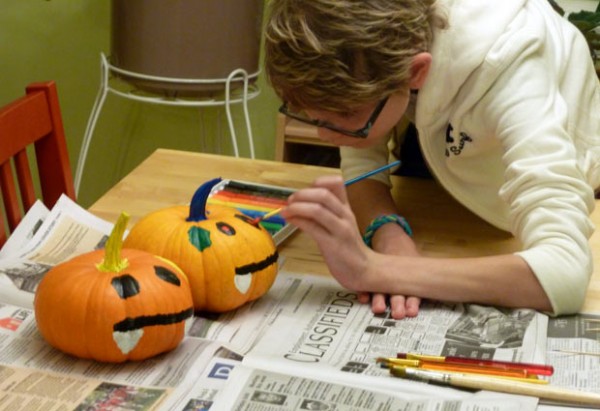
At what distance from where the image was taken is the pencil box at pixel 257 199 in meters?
1.26

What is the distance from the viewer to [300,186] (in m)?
1.48

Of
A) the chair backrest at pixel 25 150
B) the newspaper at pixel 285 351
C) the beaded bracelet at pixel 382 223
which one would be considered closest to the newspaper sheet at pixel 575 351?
the newspaper at pixel 285 351

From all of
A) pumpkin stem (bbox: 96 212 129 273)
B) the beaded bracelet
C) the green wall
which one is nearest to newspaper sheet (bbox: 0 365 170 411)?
pumpkin stem (bbox: 96 212 129 273)

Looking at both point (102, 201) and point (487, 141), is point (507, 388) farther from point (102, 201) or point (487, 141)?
point (102, 201)

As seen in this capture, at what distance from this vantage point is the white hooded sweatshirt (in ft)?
3.46

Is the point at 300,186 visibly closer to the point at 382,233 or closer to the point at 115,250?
the point at 382,233

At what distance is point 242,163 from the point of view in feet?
5.10

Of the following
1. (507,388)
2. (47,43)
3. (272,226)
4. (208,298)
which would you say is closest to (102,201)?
(272,226)

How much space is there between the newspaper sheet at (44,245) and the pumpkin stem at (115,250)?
15 centimetres

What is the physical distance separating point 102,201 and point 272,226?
0.92ft

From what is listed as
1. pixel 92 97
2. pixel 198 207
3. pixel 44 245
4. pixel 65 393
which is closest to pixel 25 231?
pixel 44 245

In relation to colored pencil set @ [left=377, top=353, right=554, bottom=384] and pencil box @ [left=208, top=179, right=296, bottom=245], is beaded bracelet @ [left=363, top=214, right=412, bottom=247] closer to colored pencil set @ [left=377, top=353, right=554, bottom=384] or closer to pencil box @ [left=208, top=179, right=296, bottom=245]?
pencil box @ [left=208, top=179, right=296, bottom=245]

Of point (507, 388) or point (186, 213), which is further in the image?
point (186, 213)

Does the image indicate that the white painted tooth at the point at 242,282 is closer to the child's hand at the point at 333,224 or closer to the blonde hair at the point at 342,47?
the child's hand at the point at 333,224
